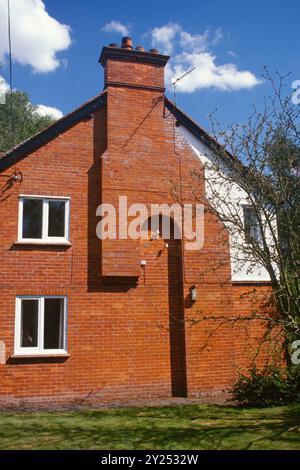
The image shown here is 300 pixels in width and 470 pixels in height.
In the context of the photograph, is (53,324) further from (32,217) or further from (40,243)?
(32,217)

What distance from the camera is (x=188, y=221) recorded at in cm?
1227

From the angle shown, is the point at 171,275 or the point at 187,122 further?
the point at 187,122

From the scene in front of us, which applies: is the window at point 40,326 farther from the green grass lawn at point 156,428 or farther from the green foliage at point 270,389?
the green foliage at point 270,389

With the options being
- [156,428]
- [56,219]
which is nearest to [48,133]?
[56,219]

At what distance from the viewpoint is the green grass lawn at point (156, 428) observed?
7.28 m

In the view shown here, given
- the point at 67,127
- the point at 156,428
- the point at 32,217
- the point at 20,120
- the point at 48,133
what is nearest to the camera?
the point at 156,428

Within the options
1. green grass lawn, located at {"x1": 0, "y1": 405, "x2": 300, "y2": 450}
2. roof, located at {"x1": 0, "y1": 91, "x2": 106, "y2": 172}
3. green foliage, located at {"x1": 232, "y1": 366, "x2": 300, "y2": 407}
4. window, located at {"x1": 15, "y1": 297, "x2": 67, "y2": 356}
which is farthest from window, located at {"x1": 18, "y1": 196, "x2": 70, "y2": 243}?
green foliage, located at {"x1": 232, "y1": 366, "x2": 300, "y2": 407}

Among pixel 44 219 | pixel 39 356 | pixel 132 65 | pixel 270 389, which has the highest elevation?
pixel 132 65

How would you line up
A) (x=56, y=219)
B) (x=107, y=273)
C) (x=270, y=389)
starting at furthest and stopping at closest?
(x=56, y=219) < (x=107, y=273) < (x=270, y=389)

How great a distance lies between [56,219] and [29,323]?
2786 mm

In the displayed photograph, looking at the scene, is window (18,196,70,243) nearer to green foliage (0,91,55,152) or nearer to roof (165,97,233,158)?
roof (165,97,233,158)

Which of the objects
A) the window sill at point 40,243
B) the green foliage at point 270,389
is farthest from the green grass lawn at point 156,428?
the window sill at point 40,243

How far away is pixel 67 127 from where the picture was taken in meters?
12.1

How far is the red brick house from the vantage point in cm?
1092
